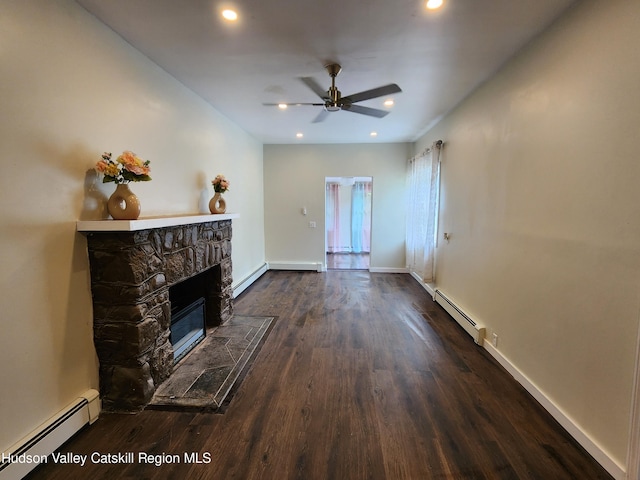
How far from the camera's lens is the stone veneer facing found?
71.9 inches

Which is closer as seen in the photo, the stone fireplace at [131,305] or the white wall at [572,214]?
the white wall at [572,214]

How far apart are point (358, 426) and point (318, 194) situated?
460 cm

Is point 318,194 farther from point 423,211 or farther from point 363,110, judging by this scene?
point 363,110

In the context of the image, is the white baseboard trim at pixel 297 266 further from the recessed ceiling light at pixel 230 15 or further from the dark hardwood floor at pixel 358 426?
the recessed ceiling light at pixel 230 15

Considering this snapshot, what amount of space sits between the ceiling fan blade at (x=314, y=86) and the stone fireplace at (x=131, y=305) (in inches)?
69.9

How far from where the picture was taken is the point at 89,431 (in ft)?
5.75


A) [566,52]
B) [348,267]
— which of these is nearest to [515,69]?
[566,52]

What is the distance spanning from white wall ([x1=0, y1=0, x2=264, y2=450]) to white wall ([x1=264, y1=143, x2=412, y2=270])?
356 cm

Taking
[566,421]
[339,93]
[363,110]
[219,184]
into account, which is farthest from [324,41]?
[566,421]

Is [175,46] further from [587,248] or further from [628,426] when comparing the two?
[628,426]

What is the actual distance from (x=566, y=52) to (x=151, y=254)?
3.12 metres

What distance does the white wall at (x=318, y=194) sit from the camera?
18.6 feet

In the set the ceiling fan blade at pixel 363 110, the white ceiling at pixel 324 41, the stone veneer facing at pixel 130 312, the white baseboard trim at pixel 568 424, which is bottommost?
the white baseboard trim at pixel 568 424

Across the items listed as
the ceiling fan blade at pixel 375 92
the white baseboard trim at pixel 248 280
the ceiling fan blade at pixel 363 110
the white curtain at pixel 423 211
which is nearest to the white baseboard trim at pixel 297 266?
the white baseboard trim at pixel 248 280
